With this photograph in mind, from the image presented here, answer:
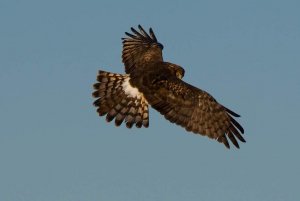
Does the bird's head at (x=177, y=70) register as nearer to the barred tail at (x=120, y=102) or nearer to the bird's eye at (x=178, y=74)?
the bird's eye at (x=178, y=74)

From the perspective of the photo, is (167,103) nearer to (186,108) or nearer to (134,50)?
(186,108)

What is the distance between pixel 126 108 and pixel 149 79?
36.3 inches

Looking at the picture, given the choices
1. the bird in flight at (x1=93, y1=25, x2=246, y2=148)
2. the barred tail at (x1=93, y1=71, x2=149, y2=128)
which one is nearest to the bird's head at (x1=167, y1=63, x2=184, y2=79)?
the bird in flight at (x1=93, y1=25, x2=246, y2=148)

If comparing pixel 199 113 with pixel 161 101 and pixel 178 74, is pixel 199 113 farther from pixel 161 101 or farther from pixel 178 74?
pixel 178 74

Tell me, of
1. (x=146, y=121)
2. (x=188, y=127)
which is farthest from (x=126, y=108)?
(x=188, y=127)

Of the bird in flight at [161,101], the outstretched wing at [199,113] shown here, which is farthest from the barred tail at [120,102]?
the outstretched wing at [199,113]

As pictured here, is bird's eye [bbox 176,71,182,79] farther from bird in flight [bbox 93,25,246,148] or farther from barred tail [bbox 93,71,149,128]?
barred tail [bbox 93,71,149,128]

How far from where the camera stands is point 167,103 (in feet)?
61.7

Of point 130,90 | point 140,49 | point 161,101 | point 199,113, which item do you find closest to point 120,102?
point 130,90

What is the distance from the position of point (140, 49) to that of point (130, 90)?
276 centimetres

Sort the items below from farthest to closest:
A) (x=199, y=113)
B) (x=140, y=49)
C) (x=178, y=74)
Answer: (x=140, y=49) < (x=178, y=74) < (x=199, y=113)

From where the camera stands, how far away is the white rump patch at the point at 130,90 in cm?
1941

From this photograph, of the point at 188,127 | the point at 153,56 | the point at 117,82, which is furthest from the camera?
the point at 153,56

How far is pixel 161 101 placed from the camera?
1889cm
